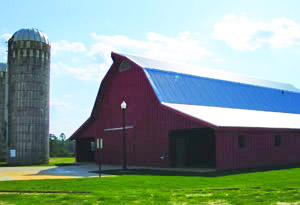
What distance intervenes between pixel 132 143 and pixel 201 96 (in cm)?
721

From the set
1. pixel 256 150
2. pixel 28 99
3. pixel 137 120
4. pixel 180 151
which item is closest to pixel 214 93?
pixel 137 120

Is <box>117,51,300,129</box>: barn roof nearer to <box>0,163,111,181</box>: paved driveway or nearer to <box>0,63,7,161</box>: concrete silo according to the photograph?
<box>0,163,111,181</box>: paved driveway

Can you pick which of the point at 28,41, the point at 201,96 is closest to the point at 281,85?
the point at 201,96

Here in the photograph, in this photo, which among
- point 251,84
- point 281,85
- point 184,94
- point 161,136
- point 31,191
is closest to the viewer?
point 31,191

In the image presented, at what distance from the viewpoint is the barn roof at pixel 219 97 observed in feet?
92.8

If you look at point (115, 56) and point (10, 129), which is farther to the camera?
point (10, 129)

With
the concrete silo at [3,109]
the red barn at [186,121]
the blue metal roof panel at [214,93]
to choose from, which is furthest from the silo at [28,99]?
the blue metal roof panel at [214,93]

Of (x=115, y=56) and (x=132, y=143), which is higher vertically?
(x=115, y=56)

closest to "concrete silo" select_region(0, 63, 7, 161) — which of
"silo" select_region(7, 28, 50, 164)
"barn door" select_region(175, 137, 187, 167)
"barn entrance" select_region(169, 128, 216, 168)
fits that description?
"silo" select_region(7, 28, 50, 164)

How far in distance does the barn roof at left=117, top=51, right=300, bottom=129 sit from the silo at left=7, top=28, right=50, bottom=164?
14.1m

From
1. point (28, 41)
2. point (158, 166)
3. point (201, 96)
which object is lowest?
point (158, 166)

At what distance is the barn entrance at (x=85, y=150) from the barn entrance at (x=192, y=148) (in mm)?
14140

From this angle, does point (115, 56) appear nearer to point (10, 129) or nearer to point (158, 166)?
point (158, 166)

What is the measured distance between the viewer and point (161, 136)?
1137 inches
